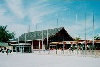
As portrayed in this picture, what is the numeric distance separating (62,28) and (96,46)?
14.4m

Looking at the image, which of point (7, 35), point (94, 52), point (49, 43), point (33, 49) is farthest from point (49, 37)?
point (7, 35)

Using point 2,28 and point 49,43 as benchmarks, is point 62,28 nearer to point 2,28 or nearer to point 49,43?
point 49,43

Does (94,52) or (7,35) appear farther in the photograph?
(7,35)

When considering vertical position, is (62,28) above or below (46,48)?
above

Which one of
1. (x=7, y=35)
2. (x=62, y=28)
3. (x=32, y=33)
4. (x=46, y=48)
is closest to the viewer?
(x=46, y=48)

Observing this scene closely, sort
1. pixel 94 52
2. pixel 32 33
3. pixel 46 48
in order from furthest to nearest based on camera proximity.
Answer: pixel 32 33, pixel 46 48, pixel 94 52

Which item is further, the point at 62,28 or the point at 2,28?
the point at 2,28

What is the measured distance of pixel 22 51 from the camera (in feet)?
181

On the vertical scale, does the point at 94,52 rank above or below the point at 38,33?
below

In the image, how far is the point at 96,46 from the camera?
53.2 metres

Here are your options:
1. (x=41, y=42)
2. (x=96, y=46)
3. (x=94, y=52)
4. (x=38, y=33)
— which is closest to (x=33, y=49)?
(x=41, y=42)

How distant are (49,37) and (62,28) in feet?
21.2

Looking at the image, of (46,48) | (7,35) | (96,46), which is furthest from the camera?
(7,35)

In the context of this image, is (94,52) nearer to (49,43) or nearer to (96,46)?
(96,46)
